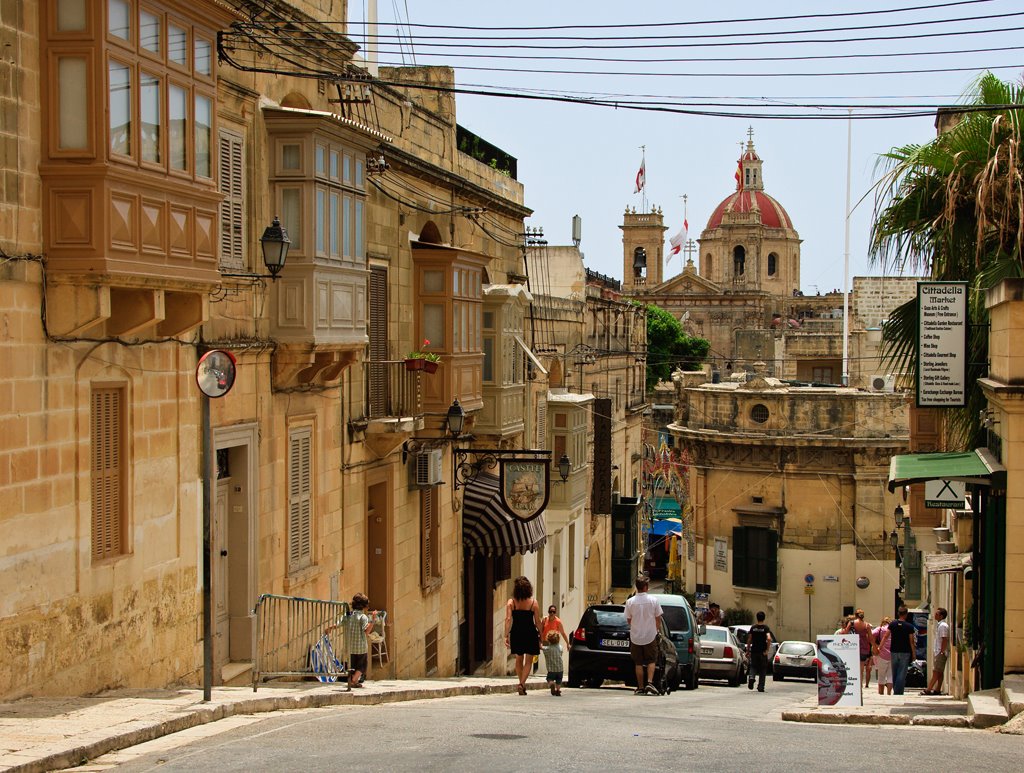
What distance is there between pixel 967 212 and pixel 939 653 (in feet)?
22.7

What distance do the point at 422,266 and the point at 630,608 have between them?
6.84 meters

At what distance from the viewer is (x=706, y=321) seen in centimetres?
13300

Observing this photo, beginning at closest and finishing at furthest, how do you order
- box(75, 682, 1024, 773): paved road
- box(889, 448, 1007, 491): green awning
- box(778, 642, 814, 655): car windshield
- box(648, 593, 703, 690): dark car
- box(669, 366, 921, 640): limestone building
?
box(75, 682, 1024, 773): paved road
box(889, 448, 1007, 491): green awning
box(648, 593, 703, 690): dark car
box(778, 642, 814, 655): car windshield
box(669, 366, 921, 640): limestone building

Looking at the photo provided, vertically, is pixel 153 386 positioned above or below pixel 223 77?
below

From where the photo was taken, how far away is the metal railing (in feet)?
58.7

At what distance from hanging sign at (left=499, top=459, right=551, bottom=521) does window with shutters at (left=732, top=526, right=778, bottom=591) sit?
2308 cm

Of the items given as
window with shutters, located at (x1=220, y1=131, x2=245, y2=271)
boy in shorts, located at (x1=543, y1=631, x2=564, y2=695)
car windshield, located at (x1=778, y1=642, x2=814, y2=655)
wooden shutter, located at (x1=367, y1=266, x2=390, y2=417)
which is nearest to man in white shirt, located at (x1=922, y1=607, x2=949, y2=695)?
boy in shorts, located at (x1=543, y1=631, x2=564, y2=695)

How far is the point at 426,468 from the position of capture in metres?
19.5

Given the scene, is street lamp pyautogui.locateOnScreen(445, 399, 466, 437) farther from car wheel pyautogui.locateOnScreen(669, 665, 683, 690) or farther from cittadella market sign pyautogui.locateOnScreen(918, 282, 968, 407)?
cittadella market sign pyautogui.locateOnScreen(918, 282, 968, 407)

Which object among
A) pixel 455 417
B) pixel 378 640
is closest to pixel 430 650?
pixel 455 417

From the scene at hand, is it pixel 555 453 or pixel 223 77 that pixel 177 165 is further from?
pixel 555 453

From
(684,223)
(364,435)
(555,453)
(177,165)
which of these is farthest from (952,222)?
(684,223)

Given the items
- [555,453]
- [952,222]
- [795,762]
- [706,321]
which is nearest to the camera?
[795,762]

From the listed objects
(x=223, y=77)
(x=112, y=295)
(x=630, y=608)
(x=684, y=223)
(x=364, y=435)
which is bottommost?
(x=630, y=608)
